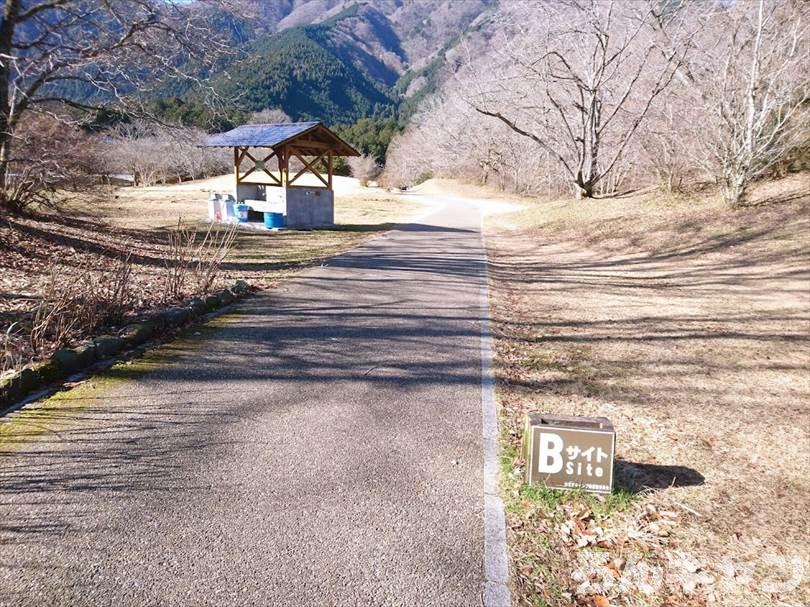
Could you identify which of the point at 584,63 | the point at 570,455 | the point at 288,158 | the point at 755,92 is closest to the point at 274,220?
the point at 288,158

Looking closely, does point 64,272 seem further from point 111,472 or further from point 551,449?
point 551,449

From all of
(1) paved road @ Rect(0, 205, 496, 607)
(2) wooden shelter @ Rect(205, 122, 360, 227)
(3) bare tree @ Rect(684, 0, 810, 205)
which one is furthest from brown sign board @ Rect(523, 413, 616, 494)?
(2) wooden shelter @ Rect(205, 122, 360, 227)

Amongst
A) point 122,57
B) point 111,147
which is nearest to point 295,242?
point 122,57

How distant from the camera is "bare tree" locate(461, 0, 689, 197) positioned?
68.3ft

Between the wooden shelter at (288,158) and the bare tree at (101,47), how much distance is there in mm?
6411

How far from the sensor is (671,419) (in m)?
4.75

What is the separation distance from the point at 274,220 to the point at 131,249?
280 inches

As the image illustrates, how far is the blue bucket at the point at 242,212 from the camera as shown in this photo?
20.6 metres

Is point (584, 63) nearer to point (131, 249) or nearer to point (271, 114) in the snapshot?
point (271, 114)

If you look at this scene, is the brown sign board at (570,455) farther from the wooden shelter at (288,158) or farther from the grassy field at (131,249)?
the wooden shelter at (288,158)

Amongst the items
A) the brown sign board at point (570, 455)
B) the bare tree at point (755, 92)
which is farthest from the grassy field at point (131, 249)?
the bare tree at point (755, 92)

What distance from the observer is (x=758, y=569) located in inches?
114

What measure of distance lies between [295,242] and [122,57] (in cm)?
656

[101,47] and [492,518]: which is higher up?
[101,47]
